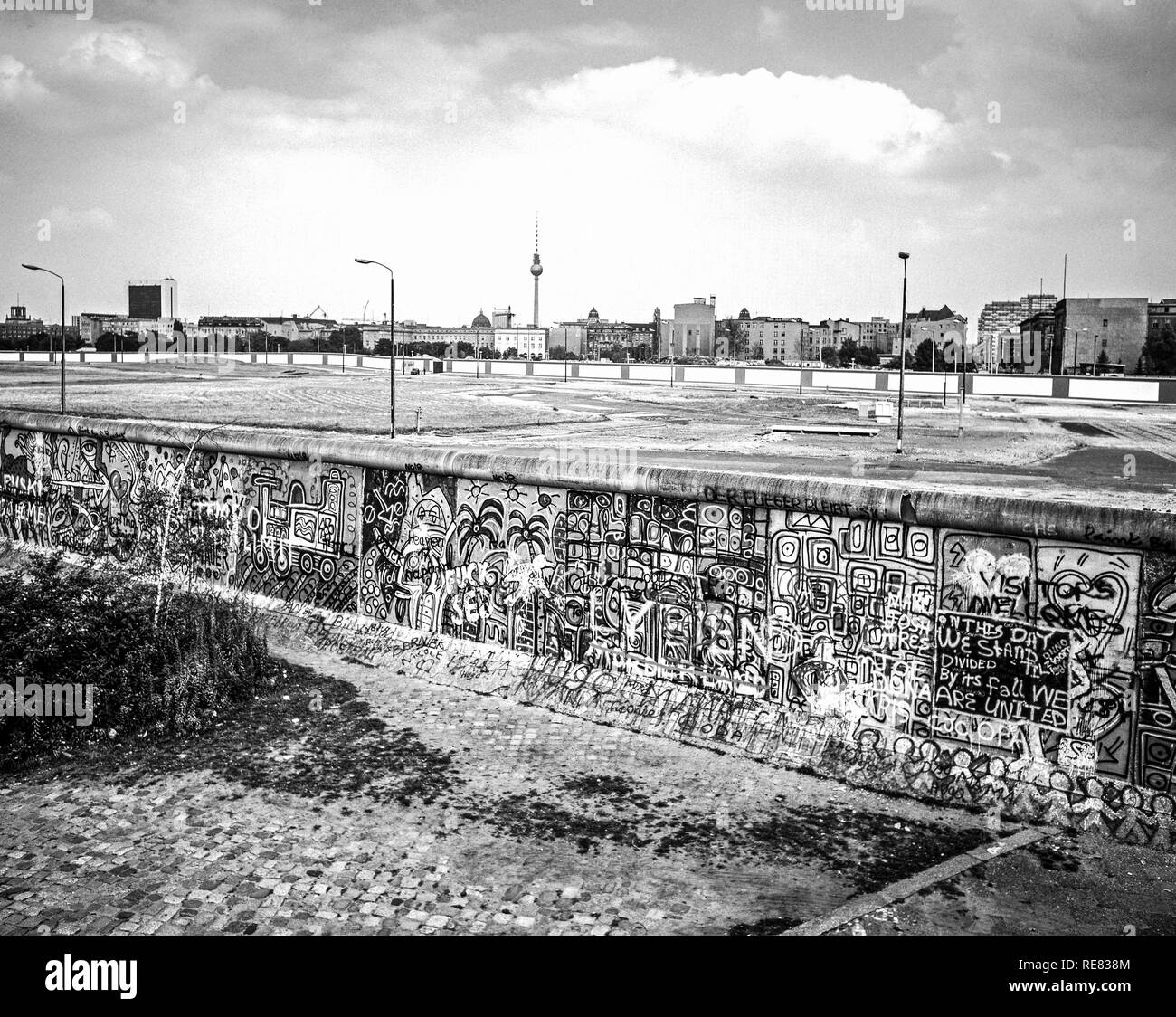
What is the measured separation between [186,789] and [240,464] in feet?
22.0

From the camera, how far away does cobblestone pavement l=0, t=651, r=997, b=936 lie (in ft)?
21.6

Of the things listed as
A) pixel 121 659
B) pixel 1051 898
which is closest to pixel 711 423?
pixel 121 659

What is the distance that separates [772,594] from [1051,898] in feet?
11.6

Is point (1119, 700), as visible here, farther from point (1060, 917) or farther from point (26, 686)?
point (26, 686)

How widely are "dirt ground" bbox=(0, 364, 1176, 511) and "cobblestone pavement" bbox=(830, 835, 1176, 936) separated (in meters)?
25.5

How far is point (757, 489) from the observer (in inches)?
379

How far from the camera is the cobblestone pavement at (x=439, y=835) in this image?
21.6ft

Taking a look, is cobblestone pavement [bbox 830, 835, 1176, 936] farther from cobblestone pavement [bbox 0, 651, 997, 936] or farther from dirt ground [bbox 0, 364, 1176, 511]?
dirt ground [bbox 0, 364, 1176, 511]

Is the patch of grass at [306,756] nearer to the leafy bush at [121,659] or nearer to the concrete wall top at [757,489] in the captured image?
the leafy bush at [121,659]

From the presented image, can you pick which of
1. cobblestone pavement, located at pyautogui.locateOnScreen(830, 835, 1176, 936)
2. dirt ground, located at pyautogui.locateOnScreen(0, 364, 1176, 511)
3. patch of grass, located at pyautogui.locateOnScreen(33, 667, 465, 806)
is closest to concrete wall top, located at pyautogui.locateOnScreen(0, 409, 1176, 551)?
cobblestone pavement, located at pyautogui.locateOnScreen(830, 835, 1176, 936)

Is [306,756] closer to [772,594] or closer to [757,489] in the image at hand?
[772,594]
